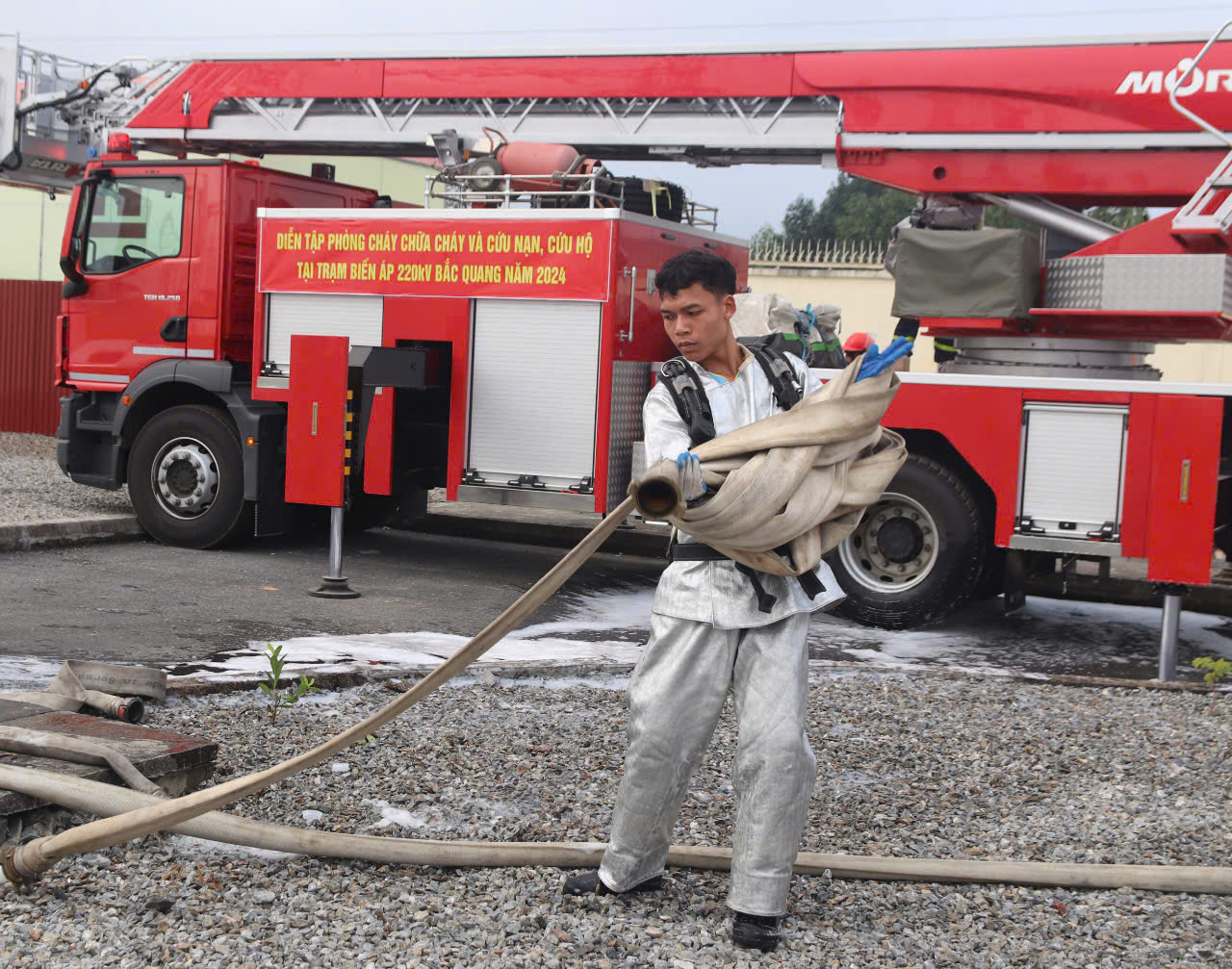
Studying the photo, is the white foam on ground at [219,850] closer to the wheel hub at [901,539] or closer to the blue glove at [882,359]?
the blue glove at [882,359]

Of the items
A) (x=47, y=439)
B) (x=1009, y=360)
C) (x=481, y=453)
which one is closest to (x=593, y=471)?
(x=481, y=453)

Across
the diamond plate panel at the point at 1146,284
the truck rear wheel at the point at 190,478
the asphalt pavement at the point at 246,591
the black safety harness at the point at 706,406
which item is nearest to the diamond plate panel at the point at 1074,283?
the diamond plate panel at the point at 1146,284

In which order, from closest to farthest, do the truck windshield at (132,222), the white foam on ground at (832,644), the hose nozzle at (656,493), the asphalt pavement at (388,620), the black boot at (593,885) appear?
the hose nozzle at (656,493) < the black boot at (593,885) < the white foam on ground at (832,644) < the asphalt pavement at (388,620) < the truck windshield at (132,222)

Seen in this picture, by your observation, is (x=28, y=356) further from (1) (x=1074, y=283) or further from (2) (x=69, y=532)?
(1) (x=1074, y=283)

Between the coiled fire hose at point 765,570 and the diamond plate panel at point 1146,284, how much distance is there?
16.0 feet

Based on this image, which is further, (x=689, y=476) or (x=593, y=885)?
(x=593, y=885)

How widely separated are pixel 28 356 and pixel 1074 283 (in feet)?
48.7

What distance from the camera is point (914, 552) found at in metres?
8.62

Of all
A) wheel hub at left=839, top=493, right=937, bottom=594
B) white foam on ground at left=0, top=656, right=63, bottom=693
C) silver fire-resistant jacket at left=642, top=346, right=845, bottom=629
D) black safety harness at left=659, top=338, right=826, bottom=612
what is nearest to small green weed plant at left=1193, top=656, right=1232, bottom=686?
wheel hub at left=839, top=493, right=937, bottom=594

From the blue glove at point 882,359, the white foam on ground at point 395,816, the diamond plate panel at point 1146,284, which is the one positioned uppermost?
the diamond plate panel at point 1146,284

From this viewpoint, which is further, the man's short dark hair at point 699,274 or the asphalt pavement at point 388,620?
the asphalt pavement at point 388,620

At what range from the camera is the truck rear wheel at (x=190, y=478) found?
404 inches

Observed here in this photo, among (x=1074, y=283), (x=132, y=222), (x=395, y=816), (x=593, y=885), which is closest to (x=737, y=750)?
(x=593, y=885)

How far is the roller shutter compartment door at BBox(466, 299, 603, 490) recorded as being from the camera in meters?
9.11
